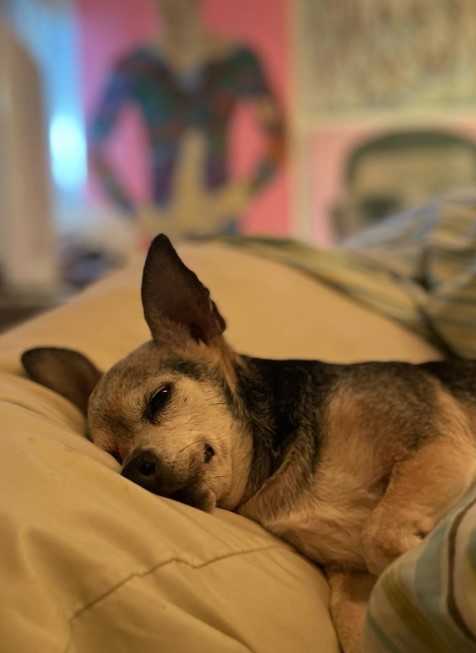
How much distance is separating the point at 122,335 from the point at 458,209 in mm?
849

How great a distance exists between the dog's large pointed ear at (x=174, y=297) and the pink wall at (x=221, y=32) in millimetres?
4509

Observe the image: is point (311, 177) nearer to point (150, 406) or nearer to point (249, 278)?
point (249, 278)

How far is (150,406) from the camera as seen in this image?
104cm

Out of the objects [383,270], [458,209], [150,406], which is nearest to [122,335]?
[150,406]

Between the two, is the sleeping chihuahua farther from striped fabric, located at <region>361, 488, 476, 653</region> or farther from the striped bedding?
the striped bedding

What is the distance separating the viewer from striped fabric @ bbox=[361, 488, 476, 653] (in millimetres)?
650

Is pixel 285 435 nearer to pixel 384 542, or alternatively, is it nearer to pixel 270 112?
pixel 384 542

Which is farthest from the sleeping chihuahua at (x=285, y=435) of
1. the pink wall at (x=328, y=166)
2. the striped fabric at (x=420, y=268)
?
the pink wall at (x=328, y=166)

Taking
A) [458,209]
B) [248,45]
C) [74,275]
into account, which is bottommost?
[74,275]

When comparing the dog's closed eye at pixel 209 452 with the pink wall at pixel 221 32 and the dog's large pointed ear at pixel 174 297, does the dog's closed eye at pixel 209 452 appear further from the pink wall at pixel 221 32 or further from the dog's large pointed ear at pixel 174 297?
the pink wall at pixel 221 32

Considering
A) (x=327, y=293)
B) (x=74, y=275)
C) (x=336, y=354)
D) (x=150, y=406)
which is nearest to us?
(x=150, y=406)

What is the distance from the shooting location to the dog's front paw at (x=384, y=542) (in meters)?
0.90

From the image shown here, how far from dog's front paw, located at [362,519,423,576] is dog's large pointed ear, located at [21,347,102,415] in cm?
46

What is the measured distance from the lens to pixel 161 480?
0.94 meters
